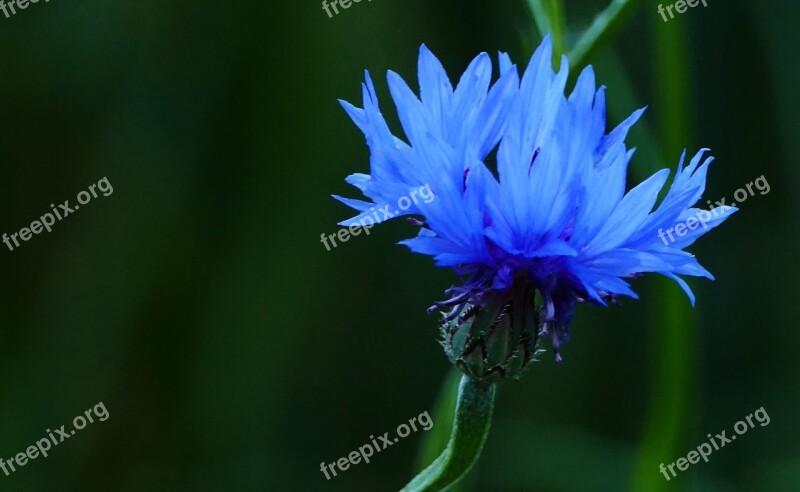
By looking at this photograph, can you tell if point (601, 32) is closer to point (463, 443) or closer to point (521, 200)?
point (521, 200)

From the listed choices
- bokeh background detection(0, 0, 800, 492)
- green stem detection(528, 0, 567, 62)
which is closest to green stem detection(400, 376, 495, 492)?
green stem detection(528, 0, 567, 62)

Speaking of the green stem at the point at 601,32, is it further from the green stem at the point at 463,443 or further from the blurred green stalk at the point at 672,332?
the green stem at the point at 463,443

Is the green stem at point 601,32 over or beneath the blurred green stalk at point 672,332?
over

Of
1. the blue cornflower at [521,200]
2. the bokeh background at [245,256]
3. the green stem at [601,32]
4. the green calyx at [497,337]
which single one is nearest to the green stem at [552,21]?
the green stem at [601,32]

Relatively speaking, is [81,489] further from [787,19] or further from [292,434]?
[787,19]

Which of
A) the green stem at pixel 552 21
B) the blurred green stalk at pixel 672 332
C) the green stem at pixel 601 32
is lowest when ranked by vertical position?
the blurred green stalk at pixel 672 332

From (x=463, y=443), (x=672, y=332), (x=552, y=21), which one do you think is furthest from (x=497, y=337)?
(x=672, y=332)
